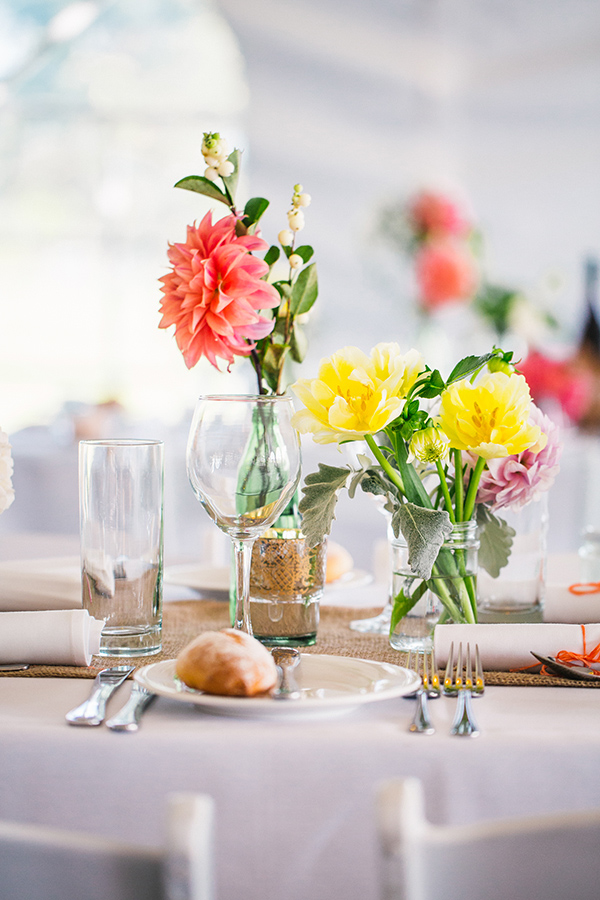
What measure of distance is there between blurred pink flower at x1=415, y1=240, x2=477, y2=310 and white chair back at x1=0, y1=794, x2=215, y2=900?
313 cm

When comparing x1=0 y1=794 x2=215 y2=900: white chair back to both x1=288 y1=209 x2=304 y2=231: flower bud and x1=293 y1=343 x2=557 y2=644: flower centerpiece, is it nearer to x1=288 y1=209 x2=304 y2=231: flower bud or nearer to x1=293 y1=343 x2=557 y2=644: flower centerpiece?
x1=293 y1=343 x2=557 y2=644: flower centerpiece

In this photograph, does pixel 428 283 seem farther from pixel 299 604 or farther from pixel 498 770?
pixel 498 770

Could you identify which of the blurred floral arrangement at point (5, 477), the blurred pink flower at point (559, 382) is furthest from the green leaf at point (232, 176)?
the blurred pink flower at point (559, 382)

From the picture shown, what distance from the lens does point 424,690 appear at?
693mm

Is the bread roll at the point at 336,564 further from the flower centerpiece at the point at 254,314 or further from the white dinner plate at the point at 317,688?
the white dinner plate at the point at 317,688

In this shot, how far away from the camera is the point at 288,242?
882mm

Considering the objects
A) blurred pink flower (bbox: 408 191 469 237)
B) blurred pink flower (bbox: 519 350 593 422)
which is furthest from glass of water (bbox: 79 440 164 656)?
blurred pink flower (bbox: 408 191 469 237)

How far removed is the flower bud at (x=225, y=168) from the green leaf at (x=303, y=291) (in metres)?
A: 0.12

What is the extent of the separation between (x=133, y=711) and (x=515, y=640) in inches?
12.9

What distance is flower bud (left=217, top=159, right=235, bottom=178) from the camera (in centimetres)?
83

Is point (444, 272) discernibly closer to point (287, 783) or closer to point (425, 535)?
point (425, 535)

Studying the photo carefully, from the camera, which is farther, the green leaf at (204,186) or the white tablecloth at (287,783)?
the green leaf at (204,186)

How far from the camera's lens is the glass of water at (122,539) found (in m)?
0.80

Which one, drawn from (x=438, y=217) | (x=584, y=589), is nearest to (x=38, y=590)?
(x=584, y=589)
